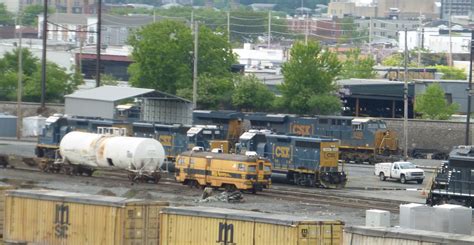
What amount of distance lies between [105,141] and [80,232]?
24094mm

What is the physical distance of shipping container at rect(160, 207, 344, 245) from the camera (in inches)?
1220

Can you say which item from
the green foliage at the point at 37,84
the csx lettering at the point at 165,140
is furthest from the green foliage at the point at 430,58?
the csx lettering at the point at 165,140

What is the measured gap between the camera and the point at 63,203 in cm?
3591

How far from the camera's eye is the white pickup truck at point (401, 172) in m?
63.1

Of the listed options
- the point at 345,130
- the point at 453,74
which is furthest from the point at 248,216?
the point at 453,74

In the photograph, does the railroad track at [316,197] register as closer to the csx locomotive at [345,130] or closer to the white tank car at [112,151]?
the white tank car at [112,151]

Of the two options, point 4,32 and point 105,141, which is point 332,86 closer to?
point 105,141

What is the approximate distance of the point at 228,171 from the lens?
53531mm

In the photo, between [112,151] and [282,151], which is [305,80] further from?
[112,151]

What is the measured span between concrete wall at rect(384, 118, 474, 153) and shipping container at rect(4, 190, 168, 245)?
45973 mm

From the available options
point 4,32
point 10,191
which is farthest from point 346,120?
point 4,32

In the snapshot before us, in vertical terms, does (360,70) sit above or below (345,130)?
above

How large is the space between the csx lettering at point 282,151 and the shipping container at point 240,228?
26.4 meters

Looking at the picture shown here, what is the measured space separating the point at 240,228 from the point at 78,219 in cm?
600
